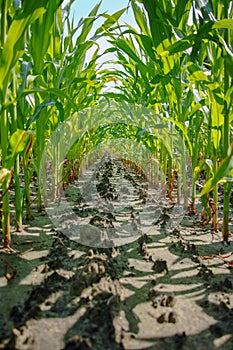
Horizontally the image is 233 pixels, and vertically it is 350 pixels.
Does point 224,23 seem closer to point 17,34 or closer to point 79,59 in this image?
point 17,34

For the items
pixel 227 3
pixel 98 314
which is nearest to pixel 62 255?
pixel 98 314

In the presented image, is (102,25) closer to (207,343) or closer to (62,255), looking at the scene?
(62,255)

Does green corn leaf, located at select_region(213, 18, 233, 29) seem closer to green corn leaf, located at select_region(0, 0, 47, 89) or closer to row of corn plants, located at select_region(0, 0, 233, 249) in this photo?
row of corn plants, located at select_region(0, 0, 233, 249)

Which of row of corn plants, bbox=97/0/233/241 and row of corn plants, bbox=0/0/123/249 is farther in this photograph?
row of corn plants, bbox=97/0/233/241

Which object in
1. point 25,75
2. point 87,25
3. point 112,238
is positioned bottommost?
point 112,238

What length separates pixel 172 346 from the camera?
734 millimetres

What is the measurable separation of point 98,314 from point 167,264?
493 mm

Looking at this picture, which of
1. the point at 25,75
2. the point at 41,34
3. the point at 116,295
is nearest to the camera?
the point at 116,295

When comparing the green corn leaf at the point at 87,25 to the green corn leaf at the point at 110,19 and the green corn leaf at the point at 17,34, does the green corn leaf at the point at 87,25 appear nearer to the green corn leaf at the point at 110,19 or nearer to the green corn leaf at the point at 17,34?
the green corn leaf at the point at 110,19

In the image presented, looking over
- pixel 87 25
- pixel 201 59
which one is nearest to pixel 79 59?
pixel 87 25

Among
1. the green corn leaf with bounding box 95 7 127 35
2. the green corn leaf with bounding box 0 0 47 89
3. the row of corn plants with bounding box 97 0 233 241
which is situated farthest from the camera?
the green corn leaf with bounding box 95 7 127 35

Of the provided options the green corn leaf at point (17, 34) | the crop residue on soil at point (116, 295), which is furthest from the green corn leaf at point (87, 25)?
the crop residue on soil at point (116, 295)

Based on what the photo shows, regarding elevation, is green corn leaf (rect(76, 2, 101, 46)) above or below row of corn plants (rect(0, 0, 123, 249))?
above

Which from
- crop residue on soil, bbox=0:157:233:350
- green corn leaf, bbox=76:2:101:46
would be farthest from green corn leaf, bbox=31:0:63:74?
crop residue on soil, bbox=0:157:233:350
